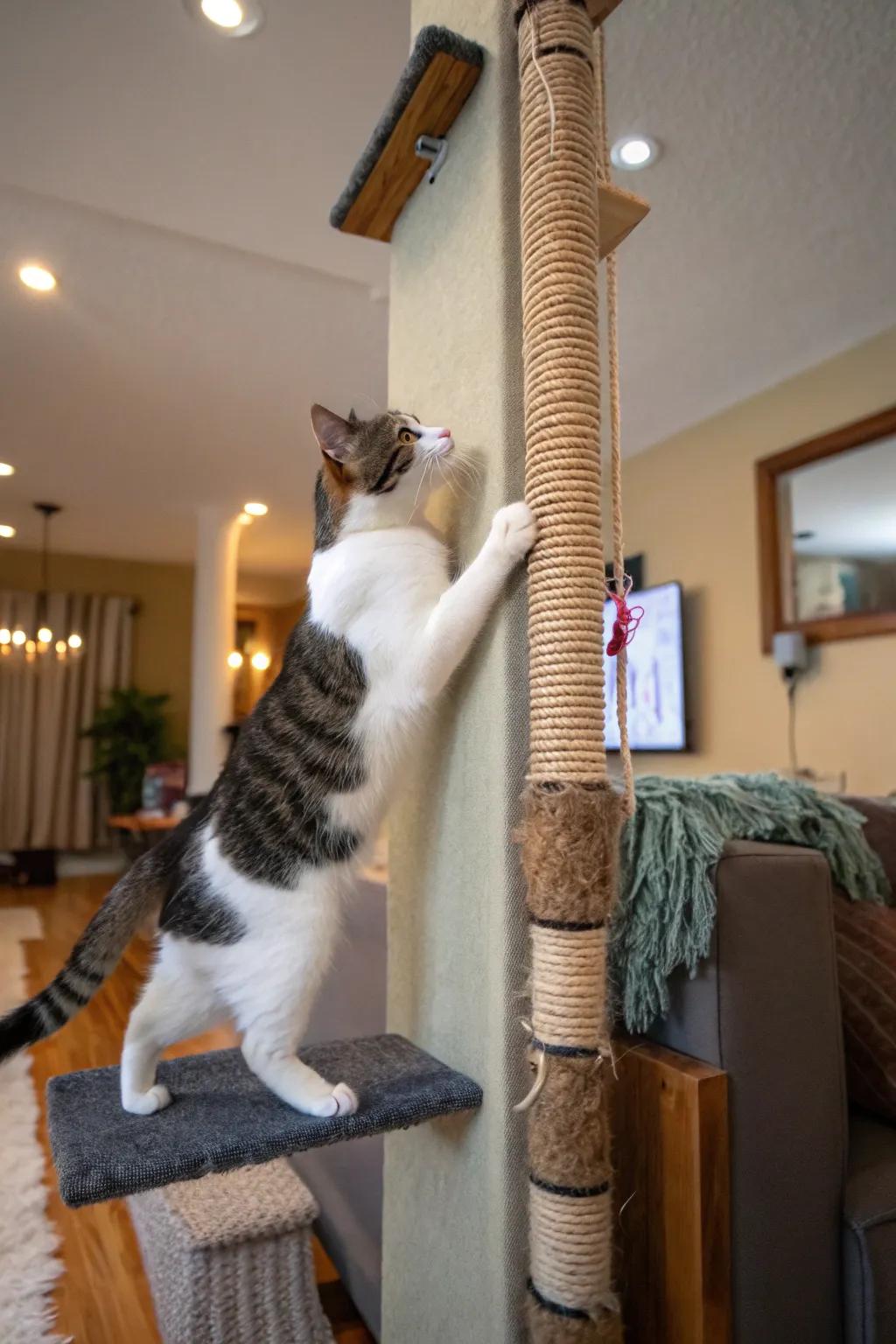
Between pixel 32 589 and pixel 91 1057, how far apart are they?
4850mm

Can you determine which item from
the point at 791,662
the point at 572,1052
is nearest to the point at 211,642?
the point at 791,662

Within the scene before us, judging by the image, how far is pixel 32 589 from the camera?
6227 mm

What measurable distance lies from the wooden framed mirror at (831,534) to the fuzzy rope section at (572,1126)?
252 centimetres

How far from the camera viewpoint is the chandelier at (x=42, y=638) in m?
6.00

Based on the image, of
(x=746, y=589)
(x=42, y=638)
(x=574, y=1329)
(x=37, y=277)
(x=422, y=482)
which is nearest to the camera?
(x=574, y=1329)

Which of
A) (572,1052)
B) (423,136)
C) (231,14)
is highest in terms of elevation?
(231,14)

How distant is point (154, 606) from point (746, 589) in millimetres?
4972

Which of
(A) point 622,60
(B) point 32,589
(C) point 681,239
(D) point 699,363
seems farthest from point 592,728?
(B) point 32,589

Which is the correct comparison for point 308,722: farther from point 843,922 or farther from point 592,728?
point 843,922

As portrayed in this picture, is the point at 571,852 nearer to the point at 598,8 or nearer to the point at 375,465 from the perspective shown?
the point at 375,465

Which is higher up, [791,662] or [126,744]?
[791,662]

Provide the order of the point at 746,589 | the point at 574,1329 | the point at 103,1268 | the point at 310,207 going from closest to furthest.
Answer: the point at 574,1329 < the point at 103,1268 < the point at 310,207 < the point at 746,589

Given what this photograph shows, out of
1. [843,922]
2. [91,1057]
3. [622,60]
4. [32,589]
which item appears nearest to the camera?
[843,922]

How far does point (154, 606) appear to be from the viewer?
261 inches
